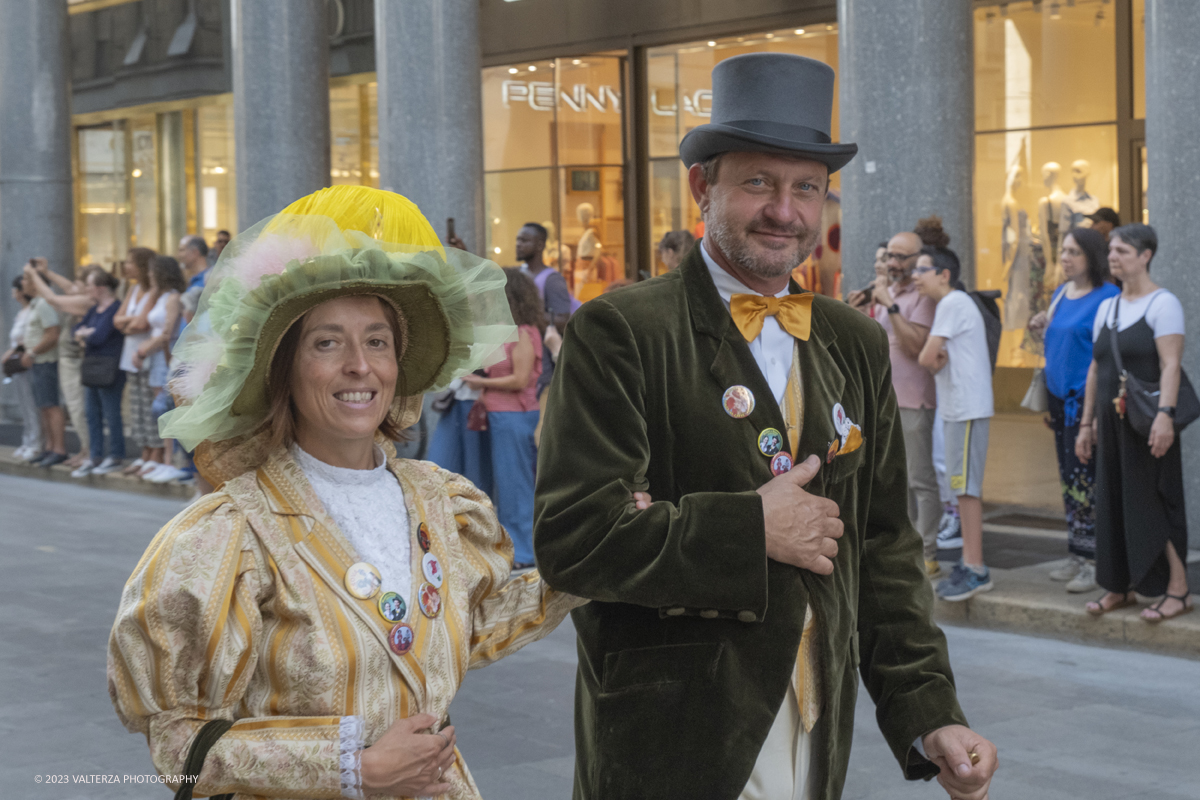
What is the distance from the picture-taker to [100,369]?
1346 cm

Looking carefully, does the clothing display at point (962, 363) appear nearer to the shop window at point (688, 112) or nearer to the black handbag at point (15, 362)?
the shop window at point (688, 112)

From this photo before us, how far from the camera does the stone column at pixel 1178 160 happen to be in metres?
8.68

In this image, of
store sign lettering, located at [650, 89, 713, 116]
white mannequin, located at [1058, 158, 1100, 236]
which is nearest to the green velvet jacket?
white mannequin, located at [1058, 158, 1100, 236]

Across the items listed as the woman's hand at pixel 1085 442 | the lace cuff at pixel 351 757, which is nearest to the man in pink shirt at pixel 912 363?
the woman's hand at pixel 1085 442

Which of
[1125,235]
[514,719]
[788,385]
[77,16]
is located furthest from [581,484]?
[77,16]

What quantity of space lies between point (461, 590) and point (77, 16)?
82.2ft

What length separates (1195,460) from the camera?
874cm

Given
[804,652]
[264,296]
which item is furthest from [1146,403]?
[264,296]

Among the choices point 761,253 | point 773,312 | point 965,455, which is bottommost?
point 965,455

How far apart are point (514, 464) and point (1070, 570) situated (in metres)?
3.22

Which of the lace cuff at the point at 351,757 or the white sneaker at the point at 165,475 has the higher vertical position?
the lace cuff at the point at 351,757

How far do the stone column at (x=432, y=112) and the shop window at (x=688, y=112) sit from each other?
4.81 m

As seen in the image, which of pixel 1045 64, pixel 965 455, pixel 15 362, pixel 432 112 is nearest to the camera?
pixel 965 455

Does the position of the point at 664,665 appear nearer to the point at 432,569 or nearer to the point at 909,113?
the point at 432,569
